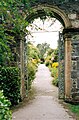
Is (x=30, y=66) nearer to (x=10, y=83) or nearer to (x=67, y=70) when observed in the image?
(x=67, y=70)

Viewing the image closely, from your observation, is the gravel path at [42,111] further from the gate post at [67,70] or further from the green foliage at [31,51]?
the green foliage at [31,51]

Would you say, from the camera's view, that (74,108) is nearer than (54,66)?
Yes

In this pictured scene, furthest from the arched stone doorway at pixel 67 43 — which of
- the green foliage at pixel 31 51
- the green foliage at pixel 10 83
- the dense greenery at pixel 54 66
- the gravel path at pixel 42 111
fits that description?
the dense greenery at pixel 54 66

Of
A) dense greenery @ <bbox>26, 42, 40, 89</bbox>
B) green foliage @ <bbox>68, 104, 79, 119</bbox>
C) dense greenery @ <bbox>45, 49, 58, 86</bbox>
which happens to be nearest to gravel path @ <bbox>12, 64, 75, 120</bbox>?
green foliage @ <bbox>68, 104, 79, 119</bbox>

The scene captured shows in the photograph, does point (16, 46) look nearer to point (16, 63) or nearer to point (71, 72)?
point (16, 63)

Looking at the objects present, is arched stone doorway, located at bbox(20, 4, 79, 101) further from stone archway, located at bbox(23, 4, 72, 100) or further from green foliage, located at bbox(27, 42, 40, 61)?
green foliage, located at bbox(27, 42, 40, 61)

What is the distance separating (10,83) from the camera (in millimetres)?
10406

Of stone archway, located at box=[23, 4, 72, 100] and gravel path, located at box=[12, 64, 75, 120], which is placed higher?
stone archway, located at box=[23, 4, 72, 100]

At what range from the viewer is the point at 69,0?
37.1ft

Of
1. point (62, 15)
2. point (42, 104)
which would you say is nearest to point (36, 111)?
point (42, 104)

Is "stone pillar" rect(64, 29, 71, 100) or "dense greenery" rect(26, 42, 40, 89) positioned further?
"dense greenery" rect(26, 42, 40, 89)

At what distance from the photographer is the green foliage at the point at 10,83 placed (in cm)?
1034

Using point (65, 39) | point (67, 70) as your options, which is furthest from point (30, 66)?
point (65, 39)

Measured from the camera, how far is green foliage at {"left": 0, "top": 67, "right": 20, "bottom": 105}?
33.9 feet
